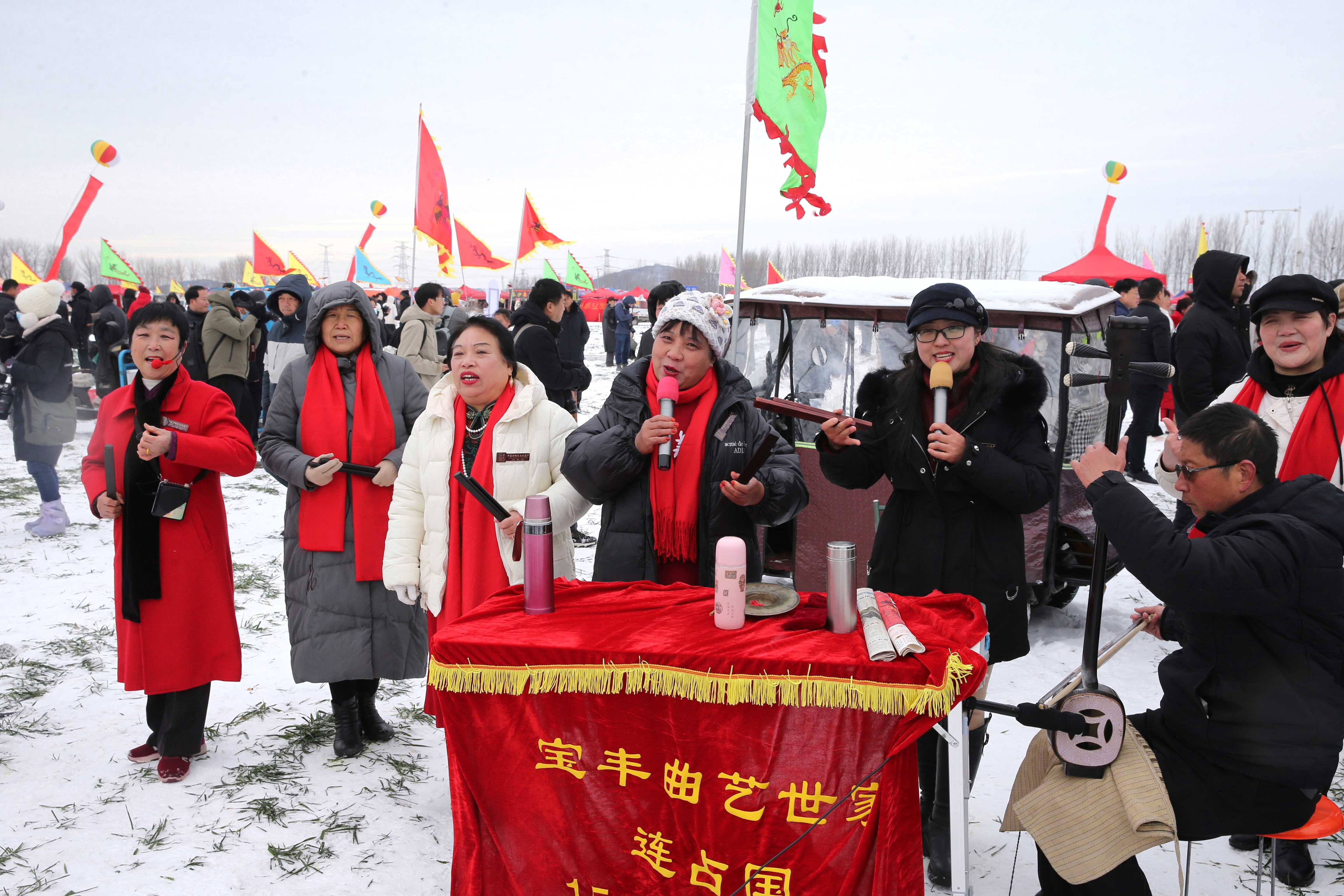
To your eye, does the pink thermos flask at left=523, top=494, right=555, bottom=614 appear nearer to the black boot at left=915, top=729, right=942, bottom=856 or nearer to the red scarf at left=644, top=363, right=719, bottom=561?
the red scarf at left=644, top=363, right=719, bottom=561

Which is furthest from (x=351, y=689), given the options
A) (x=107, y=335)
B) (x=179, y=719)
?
(x=107, y=335)

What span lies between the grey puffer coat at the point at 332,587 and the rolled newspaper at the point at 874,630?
2.14 meters

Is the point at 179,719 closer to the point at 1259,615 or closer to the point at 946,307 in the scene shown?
the point at 946,307

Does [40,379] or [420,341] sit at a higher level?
[420,341]

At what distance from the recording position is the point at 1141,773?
6.71 ft

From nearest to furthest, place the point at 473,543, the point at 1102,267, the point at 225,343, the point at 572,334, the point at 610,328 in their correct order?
the point at 473,543 < the point at 225,343 < the point at 572,334 < the point at 1102,267 < the point at 610,328

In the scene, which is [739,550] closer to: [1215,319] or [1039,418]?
[1039,418]

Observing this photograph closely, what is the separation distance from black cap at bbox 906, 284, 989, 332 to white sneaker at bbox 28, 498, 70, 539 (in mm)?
7505

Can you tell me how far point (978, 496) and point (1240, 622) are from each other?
0.88 metres

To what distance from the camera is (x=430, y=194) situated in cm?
1320

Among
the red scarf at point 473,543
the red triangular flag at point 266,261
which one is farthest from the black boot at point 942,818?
the red triangular flag at point 266,261

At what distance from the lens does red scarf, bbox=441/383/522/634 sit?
3193mm

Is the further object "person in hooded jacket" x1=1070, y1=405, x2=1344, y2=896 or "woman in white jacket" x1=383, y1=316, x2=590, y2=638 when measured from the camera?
"woman in white jacket" x1=383, y1=316, x2=590, y2=638

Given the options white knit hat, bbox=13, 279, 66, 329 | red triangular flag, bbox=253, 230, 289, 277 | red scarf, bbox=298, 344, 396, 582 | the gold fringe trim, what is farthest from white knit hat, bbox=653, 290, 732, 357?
red triangular flag, bbox=253, 230, 289, 277
